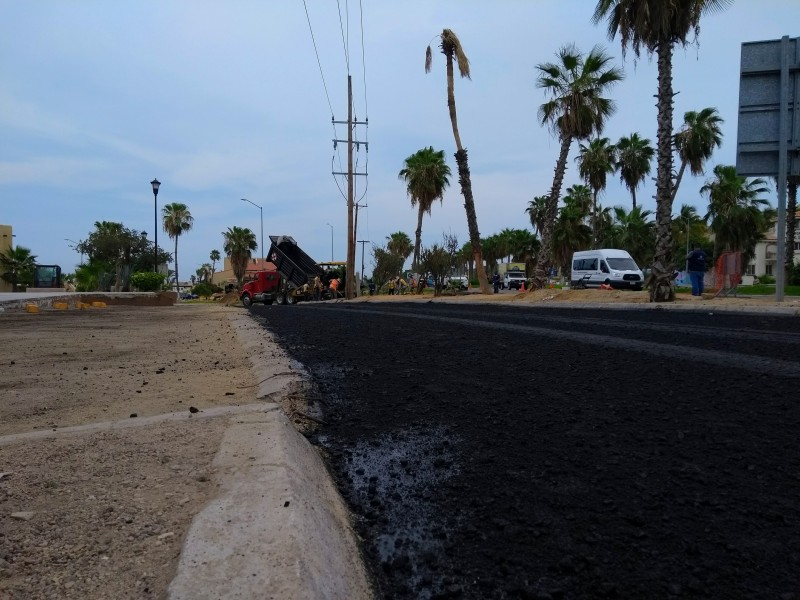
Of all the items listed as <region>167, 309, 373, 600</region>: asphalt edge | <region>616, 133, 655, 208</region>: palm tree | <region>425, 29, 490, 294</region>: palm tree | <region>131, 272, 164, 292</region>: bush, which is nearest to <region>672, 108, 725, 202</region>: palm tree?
<region>616, 133, 655, 208</region>: palm tree

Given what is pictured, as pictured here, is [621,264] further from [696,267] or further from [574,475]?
[574,475]

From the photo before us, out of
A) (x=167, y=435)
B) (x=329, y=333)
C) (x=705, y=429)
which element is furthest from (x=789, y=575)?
(x=329, y=333)

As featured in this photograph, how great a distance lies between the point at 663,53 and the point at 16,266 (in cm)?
4700

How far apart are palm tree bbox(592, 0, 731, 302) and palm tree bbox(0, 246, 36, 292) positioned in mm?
42523

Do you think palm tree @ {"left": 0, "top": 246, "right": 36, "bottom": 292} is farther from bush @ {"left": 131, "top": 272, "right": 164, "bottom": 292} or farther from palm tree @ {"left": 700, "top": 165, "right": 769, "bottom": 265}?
palm tree @ {"left": 700, "top": 165, "right": 769, "bottom": 265}

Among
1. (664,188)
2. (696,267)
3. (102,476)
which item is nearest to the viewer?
(102,476)

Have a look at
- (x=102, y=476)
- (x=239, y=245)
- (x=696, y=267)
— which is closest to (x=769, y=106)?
(x=696, y=267)

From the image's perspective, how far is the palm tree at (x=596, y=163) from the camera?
2073 inches

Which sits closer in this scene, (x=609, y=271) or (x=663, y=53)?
(x=663, y=53)

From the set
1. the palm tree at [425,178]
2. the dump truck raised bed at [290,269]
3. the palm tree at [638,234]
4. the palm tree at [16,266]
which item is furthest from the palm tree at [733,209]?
the palm tree at [16,266]

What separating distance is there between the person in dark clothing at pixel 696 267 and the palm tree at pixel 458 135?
13.6 metres

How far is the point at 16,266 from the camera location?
48.7 meters

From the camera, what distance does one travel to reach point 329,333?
453 inches

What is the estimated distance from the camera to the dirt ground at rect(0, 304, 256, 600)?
7.00 feet
